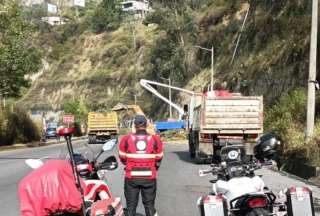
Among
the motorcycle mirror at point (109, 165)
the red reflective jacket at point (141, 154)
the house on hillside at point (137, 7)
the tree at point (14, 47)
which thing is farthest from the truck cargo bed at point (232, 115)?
the house on hillside at point (137, 7)

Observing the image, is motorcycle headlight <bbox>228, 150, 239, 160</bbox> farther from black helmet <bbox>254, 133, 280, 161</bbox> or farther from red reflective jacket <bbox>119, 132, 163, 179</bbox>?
red reflective jacket <bbox>119, 132, 163, 179</bbox>

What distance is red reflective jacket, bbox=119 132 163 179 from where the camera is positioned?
28.2ft

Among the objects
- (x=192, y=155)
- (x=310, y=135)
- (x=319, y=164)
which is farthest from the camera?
(x=192, y=155)

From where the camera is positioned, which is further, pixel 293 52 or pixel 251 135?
pixel 293 52

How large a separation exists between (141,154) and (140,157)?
0.04 meters

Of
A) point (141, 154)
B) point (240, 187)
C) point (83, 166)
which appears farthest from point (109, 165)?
point (141, 154)

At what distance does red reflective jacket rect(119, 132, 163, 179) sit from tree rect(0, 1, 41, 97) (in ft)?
106

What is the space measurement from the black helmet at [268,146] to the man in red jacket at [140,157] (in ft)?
5.22

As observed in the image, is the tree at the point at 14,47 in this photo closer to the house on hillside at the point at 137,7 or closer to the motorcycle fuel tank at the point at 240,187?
the motorcycle fuel tank at the point at 240,187

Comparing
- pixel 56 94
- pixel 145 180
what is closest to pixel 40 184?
pixel 145 180

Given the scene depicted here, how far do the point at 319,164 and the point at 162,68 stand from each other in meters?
72.4

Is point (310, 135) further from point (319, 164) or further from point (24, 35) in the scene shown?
point (24, 35)

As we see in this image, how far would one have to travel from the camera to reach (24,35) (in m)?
41.4

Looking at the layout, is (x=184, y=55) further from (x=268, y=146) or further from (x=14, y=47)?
(x=268, y=146)
